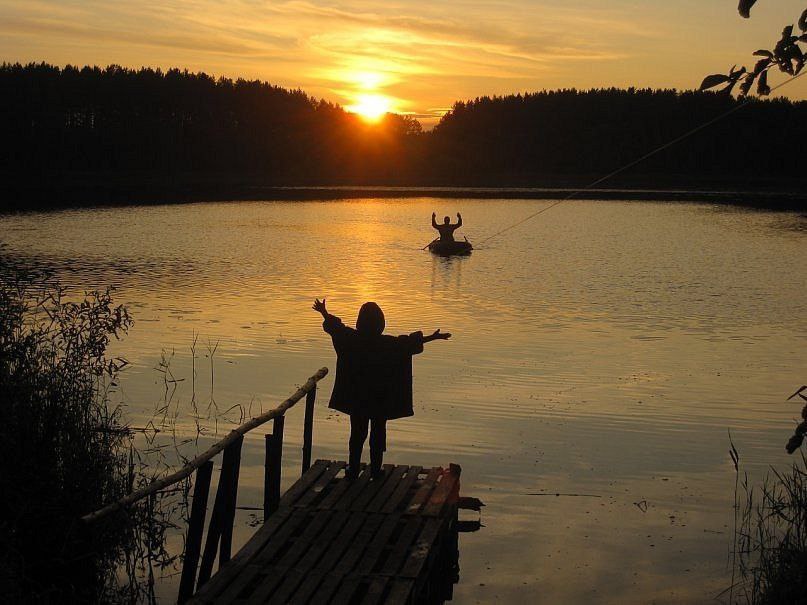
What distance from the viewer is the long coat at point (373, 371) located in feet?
30.1

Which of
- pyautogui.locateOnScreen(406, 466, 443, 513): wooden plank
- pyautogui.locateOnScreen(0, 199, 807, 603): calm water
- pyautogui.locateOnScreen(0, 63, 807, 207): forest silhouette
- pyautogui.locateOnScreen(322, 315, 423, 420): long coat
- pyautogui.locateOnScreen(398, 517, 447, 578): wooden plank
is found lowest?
pyautogui.locateOnScreen(0, 199, 807, 603): calm water

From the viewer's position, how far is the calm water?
9.89 metres

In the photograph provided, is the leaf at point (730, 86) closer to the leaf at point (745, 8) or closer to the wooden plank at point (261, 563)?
the leaf at point (745, 8)

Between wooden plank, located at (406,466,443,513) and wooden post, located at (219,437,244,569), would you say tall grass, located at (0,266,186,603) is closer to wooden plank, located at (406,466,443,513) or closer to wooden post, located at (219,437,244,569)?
wooden post, located at (219,437,244,569)

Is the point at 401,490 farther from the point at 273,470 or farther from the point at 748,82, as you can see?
the point at 748,82

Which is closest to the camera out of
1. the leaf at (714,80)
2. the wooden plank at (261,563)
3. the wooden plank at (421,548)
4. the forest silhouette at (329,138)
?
the leaf at (714,80)

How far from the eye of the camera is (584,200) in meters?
96.1

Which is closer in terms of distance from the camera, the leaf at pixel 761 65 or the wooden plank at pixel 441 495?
the leaf at pixel 761 65

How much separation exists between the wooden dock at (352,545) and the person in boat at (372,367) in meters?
0.73

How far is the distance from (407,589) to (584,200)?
90998mm

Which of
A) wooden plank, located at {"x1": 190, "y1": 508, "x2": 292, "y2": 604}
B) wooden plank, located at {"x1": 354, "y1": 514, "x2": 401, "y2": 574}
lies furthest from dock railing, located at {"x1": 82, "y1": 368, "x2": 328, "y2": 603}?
wooden plank, located at {"x1": 354, "y1": 514, "x2": 401, "y2": 574}

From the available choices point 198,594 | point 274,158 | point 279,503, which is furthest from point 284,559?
point 274,158

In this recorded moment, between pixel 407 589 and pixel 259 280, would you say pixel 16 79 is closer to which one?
pixel 259 280

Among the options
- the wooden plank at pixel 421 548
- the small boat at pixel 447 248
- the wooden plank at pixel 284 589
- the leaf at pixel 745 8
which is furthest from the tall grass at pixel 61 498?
the small boat at pixel 447 248
